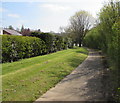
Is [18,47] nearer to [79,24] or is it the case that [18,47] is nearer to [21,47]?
[21,47]

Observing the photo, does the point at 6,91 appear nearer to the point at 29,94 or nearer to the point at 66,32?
the point at 29,94

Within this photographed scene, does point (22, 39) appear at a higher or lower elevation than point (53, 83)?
higher

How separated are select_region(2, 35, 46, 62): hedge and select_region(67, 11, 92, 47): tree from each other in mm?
29715

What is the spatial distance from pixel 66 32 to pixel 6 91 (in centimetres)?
4554

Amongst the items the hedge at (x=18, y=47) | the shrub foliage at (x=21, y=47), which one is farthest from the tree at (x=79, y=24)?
the hedge at (x=18, y=47)

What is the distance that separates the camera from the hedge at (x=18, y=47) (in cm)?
1147

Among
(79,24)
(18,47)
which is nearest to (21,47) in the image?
(18,47)

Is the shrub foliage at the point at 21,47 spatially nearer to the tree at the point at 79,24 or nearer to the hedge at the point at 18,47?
the hedge at the point at 18,47

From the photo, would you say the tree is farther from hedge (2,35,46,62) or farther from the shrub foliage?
hedge (2,35,46,62)

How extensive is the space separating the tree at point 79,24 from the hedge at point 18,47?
2971 centimetres

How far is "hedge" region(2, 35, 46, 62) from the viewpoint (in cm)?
1147

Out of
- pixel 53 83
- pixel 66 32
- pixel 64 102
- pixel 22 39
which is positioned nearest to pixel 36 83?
pixel 53 83

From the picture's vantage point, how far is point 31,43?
15766 mm

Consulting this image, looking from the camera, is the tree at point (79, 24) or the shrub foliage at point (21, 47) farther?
the tree at point (79, 24)
